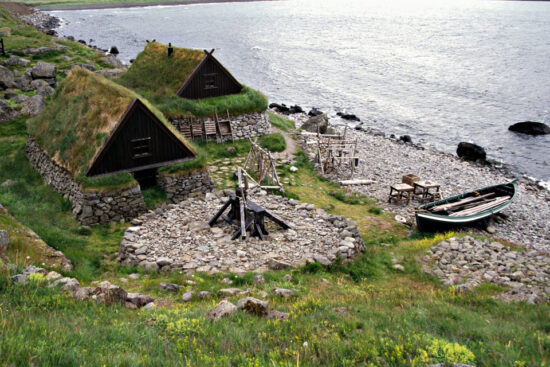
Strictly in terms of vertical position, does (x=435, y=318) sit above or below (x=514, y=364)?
below

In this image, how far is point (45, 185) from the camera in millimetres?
24750

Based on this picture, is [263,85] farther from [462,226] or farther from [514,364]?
[514,364]

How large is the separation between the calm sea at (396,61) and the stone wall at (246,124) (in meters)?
20.3

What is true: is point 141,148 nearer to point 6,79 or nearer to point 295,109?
point 6,79

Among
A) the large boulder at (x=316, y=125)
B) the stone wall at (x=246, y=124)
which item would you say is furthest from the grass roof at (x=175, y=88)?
the large boulder at (x=316, y=125)

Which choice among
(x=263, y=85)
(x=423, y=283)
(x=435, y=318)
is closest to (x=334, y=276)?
(x=423, y=283)

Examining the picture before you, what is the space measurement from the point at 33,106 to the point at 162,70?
1133 cm

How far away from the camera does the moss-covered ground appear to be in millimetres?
8117

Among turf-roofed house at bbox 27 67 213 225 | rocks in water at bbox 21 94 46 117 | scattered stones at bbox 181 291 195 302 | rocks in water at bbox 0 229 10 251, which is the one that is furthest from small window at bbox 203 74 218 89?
scattered stones at bbox 181 291 195 302

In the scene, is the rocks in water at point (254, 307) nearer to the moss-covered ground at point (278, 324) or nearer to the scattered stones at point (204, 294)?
the moss-covered ground at point (278, 324)

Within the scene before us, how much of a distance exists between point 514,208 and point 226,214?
2239cm

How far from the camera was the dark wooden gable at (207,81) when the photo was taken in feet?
118

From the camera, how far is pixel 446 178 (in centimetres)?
3631

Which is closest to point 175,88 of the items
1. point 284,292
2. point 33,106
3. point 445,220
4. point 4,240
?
point 33,106
